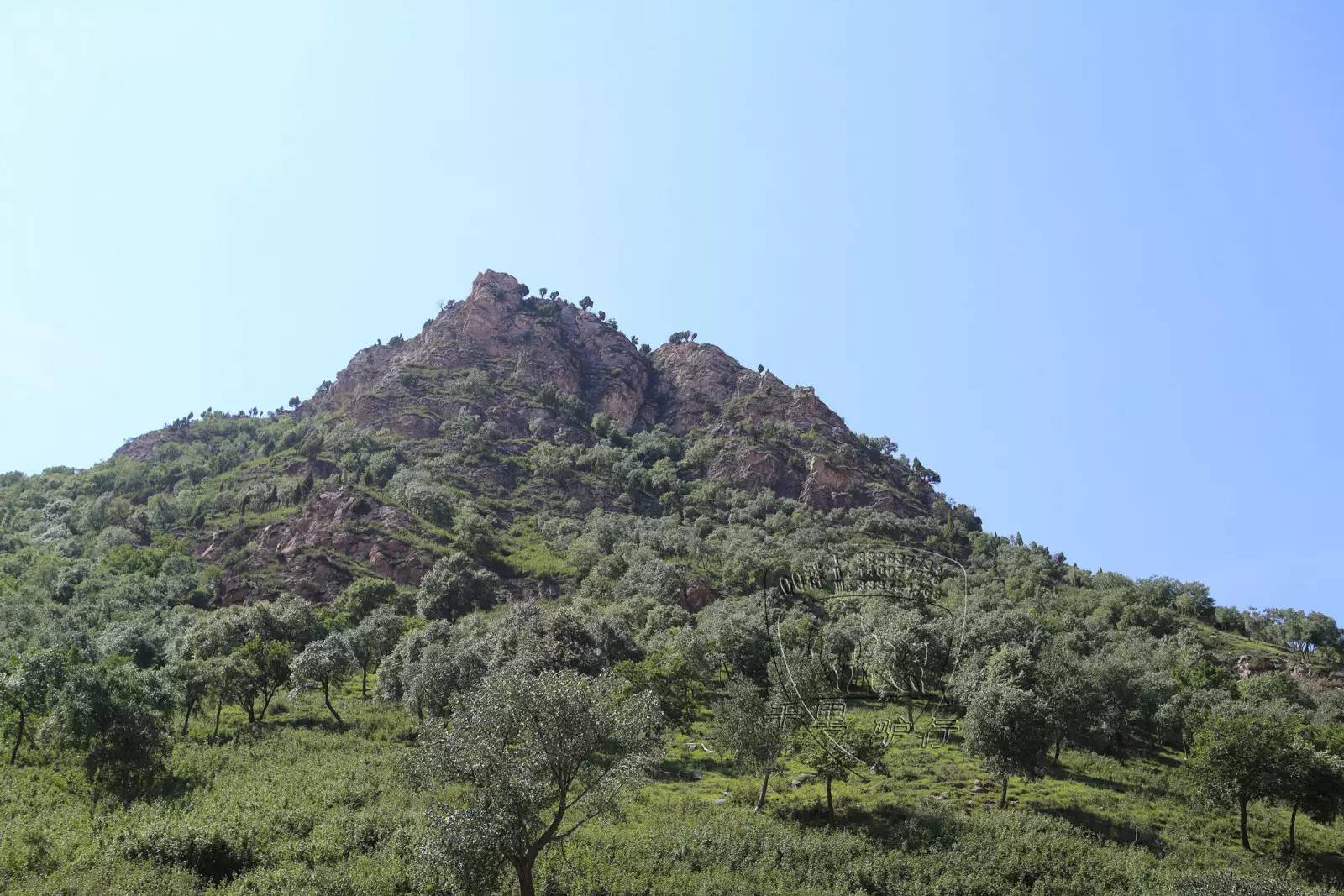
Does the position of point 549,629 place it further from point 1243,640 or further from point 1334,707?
point 1243,640

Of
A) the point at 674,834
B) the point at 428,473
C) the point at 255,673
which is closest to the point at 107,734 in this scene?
the point at 255,673

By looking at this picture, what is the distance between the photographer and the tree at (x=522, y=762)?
88.6 feet

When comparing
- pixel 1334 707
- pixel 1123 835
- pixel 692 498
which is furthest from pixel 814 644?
pixel 692 498

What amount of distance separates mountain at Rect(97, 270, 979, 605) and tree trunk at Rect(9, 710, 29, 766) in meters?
55.8

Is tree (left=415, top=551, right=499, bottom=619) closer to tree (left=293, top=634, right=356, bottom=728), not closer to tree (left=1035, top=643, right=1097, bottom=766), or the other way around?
tree (left=293, top=634, right=356, bottom=728)

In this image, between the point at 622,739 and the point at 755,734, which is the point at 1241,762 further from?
the point at 622,739

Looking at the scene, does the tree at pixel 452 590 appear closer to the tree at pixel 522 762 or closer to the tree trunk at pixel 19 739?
the tree trunk at pixel 19 739

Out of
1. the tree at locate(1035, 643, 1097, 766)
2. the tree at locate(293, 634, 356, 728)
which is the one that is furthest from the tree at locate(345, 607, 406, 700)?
the tree at locate(1035, 643, 1097, 766)

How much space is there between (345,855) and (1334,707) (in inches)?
3571

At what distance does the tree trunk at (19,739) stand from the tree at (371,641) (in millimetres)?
23329

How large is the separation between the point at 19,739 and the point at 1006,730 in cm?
5611

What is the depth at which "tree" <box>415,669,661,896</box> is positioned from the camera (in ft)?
88.6

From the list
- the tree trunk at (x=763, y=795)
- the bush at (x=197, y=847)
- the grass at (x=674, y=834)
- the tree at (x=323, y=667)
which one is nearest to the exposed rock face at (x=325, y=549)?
the tree at (x=323, y=667)

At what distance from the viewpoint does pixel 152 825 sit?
32812 mm
